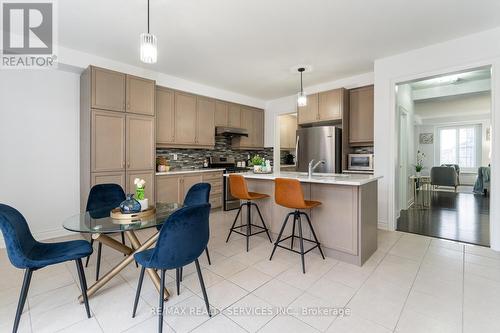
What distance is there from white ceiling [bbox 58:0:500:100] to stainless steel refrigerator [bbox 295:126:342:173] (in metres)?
1.17

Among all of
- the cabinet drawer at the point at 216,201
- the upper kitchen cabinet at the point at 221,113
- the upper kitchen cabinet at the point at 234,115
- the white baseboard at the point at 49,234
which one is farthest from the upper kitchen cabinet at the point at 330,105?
the white baseboard at the point at 49,234

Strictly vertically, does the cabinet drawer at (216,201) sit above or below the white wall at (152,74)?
below

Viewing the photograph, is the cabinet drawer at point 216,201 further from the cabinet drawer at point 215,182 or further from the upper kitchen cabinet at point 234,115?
the upper kitchen cabinet at point 234,115

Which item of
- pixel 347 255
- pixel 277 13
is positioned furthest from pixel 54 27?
pixel 347 255

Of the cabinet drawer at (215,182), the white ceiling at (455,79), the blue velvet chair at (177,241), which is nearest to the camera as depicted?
the blue velvet chair at (177,241)

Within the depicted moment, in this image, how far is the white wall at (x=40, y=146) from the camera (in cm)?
307

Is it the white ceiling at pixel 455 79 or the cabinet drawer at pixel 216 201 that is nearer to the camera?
the white ceiling at pixel 455 79

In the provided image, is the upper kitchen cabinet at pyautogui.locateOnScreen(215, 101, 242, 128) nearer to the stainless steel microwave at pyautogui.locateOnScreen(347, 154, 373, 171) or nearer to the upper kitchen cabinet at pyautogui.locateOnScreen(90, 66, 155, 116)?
the upper kitchen cabinet at pyautogui.locateOnScreen(90, 66, 155, 116)

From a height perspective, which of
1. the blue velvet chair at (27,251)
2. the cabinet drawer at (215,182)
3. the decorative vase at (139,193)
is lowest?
the blue velvet chair at (27,251)

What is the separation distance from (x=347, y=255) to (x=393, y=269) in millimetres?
443

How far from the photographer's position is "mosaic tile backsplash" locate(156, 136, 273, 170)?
4.74 m

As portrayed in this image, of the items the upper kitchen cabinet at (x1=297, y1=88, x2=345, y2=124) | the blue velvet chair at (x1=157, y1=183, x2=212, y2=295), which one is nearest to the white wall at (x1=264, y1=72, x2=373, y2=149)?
the upper kitchen cabinet at (x1=297, y1=88, x2=345, y2=124)

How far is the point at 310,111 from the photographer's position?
4.78 metres

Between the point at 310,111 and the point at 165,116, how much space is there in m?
2.86
